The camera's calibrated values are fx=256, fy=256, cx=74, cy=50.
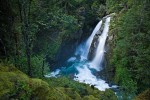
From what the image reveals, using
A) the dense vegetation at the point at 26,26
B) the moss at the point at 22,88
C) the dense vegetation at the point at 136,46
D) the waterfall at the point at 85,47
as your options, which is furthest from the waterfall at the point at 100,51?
the moss at the point at 22,88

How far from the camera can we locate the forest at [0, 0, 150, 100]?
652cm

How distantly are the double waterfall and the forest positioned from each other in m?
0.49

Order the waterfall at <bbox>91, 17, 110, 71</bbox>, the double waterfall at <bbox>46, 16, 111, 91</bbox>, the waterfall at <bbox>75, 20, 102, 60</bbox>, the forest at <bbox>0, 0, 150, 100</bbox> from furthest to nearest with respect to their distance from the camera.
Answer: the waterfall at <bbox>75, 20, 102, 60</bbox>, the waterfall at <bbox>91, 17, 110, 71</bbox>, the double waterfall at <bbox>46, 16, 111, 91</bbox>, the forest at <bbox>0, 0, 150, 100</bbox>

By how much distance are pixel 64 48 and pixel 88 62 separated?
9.93 feet

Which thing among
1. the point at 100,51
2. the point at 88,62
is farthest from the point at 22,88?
the point at 88,62

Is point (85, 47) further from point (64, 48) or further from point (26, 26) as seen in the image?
point (26, 26)

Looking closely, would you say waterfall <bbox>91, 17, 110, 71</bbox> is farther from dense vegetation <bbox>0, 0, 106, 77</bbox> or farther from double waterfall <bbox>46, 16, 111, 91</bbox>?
dense vegetation <bbox>0, 0, 106, 77</bbox>

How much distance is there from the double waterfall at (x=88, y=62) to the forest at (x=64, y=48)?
1.60 ft

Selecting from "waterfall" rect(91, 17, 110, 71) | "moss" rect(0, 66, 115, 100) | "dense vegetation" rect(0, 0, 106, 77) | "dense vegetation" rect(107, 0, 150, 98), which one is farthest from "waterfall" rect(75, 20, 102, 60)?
"moss" rect(0, 66, 115, 100)

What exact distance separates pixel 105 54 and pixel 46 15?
12.6m

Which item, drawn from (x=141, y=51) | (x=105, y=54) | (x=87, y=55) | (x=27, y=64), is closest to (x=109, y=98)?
(x=27, y=64)

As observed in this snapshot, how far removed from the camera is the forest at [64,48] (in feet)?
21.4

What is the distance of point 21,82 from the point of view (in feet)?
19.0

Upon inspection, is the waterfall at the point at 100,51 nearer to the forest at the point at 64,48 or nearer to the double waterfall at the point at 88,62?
the double waterfall at the point at 88,62
